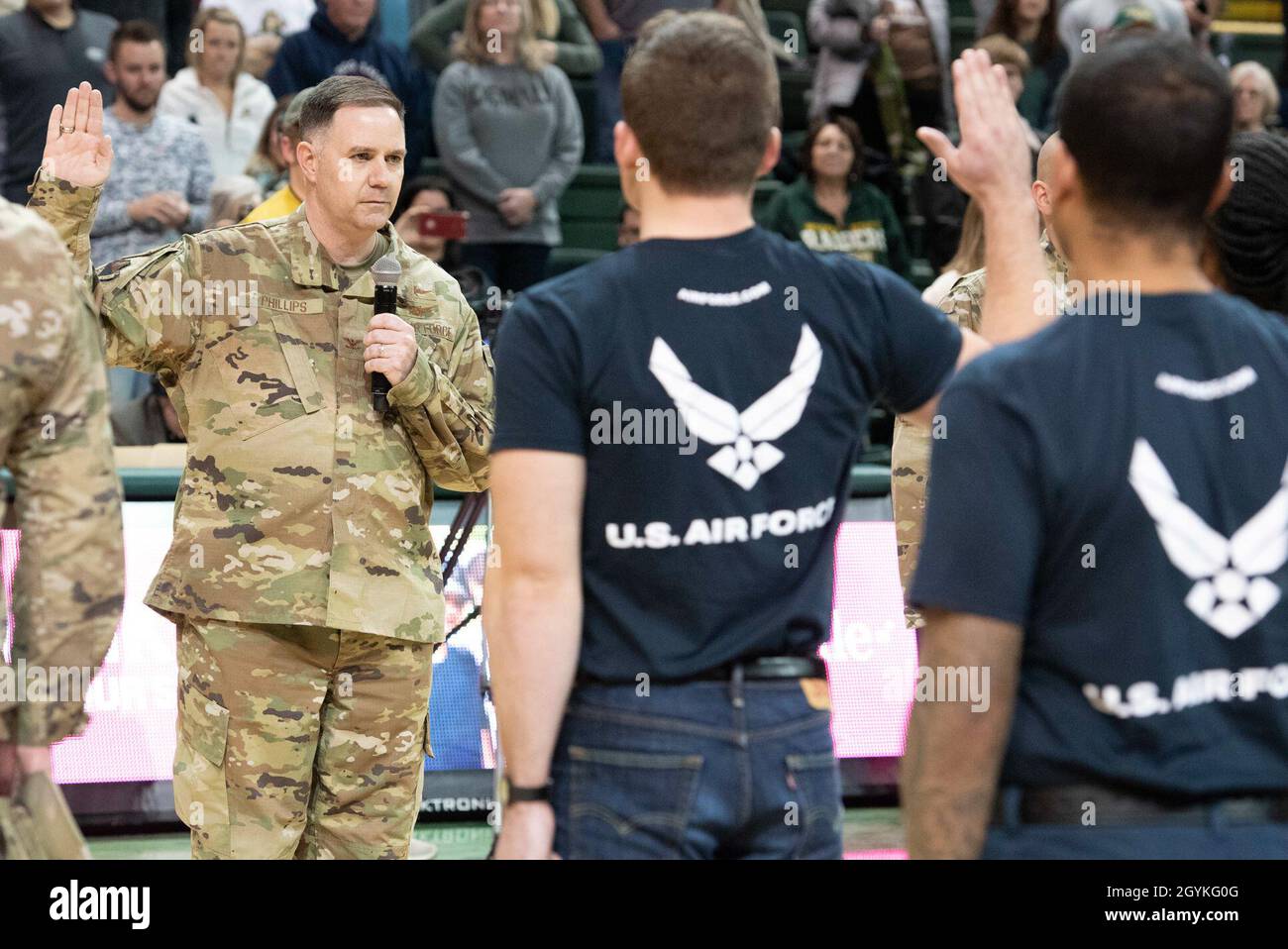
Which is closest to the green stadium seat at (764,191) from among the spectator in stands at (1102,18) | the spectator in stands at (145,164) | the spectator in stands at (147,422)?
the spectator in stands at (1102,18)

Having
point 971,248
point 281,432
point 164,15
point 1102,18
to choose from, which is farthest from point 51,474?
point 1102,18

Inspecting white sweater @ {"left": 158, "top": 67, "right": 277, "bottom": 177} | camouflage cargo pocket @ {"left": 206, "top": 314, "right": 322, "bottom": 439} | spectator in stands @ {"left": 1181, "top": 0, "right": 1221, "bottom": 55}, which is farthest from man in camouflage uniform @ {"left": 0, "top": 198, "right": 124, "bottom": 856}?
spectator in stands @ {"left": 1181, "top": 0, "right": 1221, "bottom": 55}

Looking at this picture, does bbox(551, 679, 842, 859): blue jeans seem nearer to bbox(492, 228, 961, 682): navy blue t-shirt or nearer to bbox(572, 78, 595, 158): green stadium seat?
bbox(492, 228, 961, 682): navy blue t-shirt

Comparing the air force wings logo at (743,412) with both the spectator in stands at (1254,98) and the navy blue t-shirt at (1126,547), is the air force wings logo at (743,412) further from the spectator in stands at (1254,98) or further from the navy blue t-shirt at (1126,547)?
the spectator in stands at (1254,98)

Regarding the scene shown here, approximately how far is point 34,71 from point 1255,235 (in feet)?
20.6

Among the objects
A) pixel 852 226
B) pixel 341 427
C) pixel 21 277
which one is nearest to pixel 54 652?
pixel 21 277

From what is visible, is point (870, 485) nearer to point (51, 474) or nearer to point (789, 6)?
point (51, 474)

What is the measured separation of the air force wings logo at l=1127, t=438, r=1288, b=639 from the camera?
1.88 meters

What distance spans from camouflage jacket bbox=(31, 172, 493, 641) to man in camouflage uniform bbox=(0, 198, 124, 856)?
4.16 feet

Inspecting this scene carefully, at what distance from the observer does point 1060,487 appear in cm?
188

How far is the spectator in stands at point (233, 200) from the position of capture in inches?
255

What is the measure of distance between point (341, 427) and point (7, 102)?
14.8 feet

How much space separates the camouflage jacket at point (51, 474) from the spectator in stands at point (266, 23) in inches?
246

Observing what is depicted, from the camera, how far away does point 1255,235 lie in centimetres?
255
